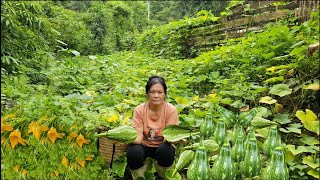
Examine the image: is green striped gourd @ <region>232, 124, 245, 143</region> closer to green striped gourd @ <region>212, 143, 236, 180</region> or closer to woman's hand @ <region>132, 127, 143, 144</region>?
green striped gourd @ <region>212, 143, 236, 180</region>

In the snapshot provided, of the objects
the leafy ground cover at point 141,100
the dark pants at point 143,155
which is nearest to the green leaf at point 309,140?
the leafy ground cover at point 141,100

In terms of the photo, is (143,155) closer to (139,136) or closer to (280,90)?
(139,136)

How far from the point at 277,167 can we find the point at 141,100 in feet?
7.47

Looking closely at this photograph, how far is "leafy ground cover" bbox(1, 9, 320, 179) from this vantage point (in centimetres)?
224

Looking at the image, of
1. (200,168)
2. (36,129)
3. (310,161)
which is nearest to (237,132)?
(200,168)

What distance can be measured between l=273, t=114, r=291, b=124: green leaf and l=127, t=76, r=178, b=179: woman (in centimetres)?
89

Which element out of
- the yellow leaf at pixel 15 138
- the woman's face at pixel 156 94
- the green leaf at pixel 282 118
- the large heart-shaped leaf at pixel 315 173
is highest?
the woman's face at pixel 156 94

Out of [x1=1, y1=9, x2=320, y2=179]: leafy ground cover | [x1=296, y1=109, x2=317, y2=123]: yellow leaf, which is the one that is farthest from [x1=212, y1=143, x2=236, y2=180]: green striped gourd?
[x1=296, y1=109, x2=317, y2=123]: yellow leaf

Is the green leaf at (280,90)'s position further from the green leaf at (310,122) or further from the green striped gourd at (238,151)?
the green striped gourd at (238,151)

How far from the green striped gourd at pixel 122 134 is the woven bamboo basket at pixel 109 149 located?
0.21m

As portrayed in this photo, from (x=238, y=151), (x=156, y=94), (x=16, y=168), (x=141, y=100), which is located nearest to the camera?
(x=238, y=151)

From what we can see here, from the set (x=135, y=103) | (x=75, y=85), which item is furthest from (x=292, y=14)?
(x=75, y=85)

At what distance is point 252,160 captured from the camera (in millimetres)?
1673

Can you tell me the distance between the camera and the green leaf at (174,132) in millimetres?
2205
